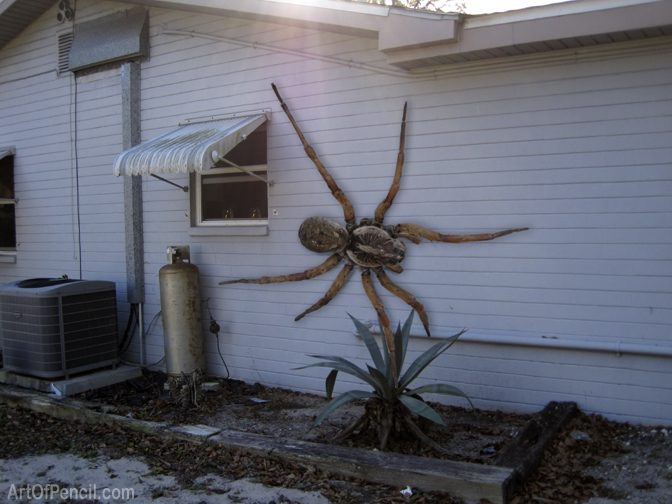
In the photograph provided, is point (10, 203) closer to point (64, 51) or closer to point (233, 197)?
point (64, 51)

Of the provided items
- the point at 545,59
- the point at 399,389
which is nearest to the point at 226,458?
the point at 399,389

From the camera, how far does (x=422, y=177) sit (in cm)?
511

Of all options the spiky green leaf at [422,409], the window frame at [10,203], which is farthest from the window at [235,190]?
the window frame at [10,203]

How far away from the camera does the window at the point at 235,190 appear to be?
618cm

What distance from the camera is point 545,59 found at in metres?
4.60

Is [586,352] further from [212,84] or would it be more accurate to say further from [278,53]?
[212,84]

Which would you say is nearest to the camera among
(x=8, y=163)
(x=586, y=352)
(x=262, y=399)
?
(x=586, y=352)

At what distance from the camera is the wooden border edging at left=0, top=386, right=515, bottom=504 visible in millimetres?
3289

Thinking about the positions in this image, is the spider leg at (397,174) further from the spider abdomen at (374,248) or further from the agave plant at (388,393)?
the agave plant at (388,393)

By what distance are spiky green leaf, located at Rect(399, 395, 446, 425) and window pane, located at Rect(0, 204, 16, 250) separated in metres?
7.19

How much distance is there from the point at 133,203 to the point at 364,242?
324cm

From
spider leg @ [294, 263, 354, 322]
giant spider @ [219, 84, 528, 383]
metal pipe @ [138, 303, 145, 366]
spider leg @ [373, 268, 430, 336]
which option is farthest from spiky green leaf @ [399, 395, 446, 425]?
metal pipe @ [138, 303, 145, 366]

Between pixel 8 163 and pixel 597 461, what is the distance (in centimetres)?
852

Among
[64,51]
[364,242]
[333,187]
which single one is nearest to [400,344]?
[364,242]
